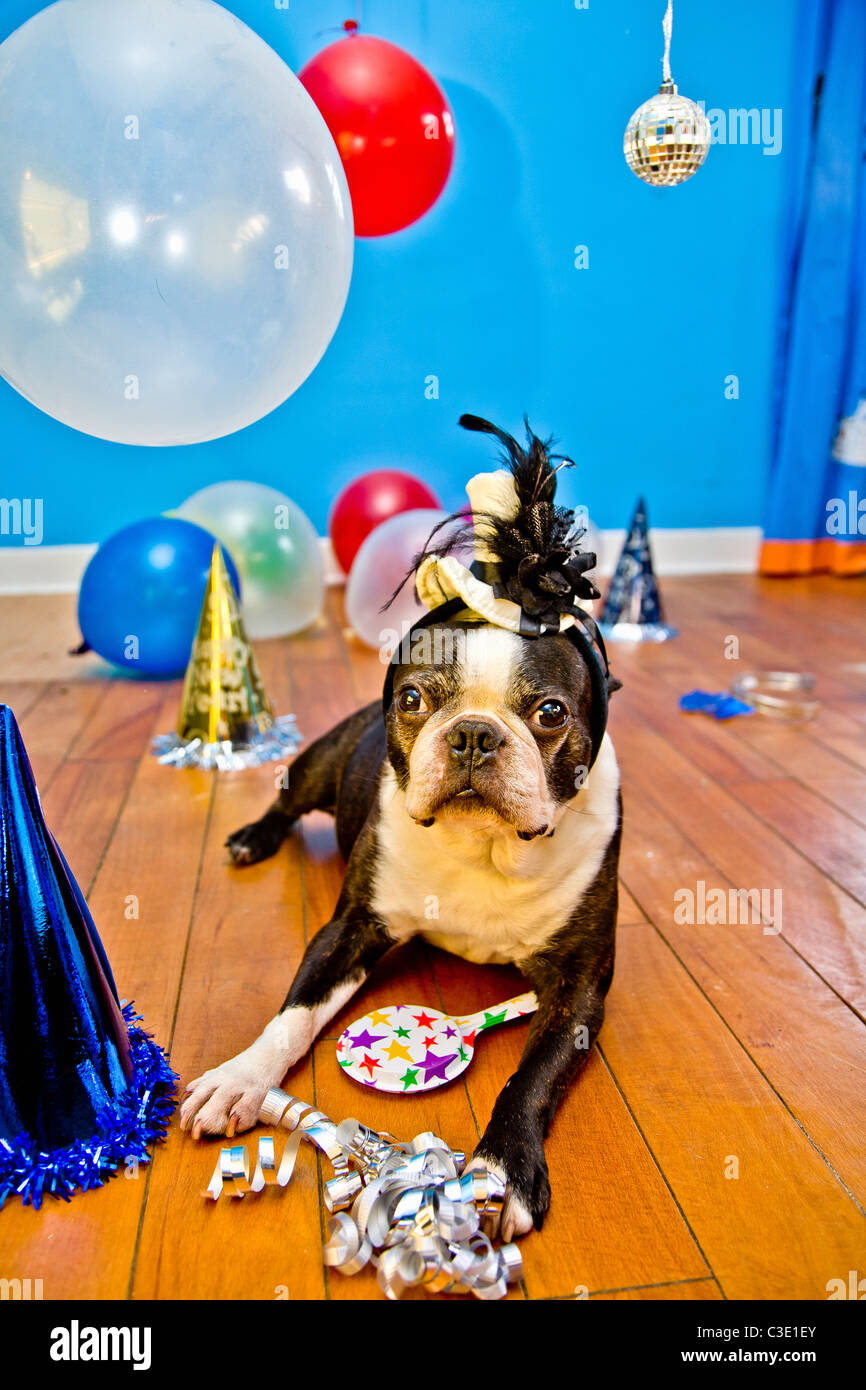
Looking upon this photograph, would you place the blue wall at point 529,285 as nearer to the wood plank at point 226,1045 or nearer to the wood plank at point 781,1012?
the wood plank at point 226,1045

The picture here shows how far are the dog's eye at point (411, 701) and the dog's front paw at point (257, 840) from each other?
0.97 meters

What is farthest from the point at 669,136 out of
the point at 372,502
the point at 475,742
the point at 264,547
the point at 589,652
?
the point at 372,502

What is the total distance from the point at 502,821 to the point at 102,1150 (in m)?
0.76

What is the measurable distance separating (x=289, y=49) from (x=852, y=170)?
2768 millimetres

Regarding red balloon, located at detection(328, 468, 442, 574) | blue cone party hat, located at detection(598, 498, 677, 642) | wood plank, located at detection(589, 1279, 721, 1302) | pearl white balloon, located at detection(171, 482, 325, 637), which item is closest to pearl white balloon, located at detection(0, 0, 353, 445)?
wood plank, located at detection(589, 1279, 721, 1302)

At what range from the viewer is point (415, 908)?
193cm

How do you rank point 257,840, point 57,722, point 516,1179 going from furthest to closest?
1. point 57,722
2. point 257,840
3. point 516,1179

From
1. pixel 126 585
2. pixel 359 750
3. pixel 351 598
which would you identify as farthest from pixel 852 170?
pixel 359 750

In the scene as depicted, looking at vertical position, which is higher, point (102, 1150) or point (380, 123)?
point (380, 123)

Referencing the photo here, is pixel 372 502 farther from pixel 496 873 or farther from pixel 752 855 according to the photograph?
pixel 496 873

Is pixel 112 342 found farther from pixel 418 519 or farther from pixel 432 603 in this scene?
pixel 418 519

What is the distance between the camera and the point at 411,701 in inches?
70.1

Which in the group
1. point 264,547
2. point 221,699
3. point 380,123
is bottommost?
point 221,699

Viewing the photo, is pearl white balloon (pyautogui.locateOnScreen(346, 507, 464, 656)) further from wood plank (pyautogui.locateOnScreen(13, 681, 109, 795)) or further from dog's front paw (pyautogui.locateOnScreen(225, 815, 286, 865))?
dog's front paw (pyautogui.locateOnScreen(225, 815, 286, 865))
